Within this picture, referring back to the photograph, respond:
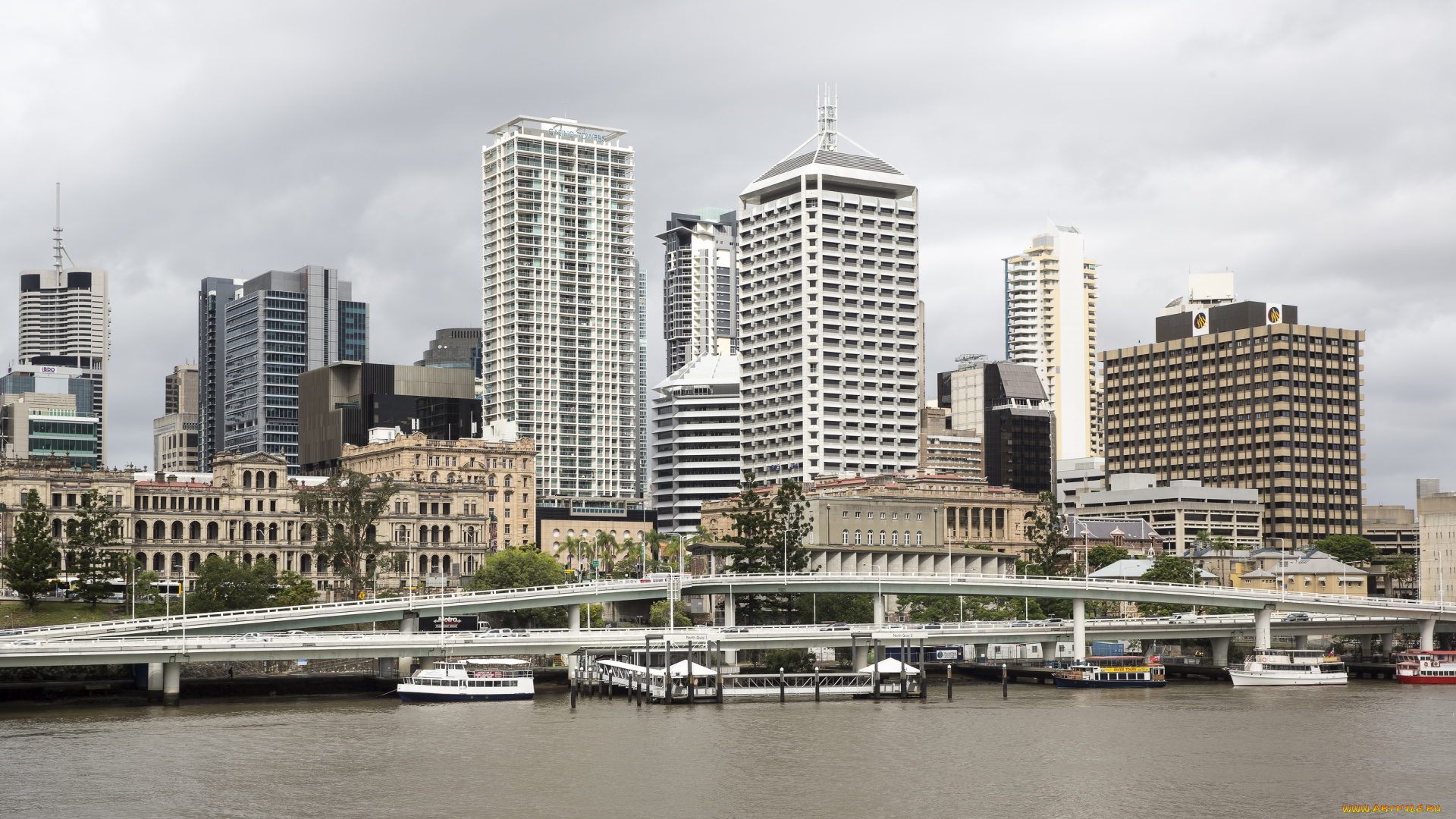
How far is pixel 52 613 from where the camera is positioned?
190 m

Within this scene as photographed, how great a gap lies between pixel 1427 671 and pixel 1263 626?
17.1 m

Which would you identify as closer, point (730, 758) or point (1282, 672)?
point (730, 758)

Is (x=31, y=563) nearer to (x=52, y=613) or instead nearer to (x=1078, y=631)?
(x=52, y=613)

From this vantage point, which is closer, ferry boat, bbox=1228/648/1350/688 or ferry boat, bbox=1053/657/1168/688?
ferry boat, bbox=1053/657/1168/688

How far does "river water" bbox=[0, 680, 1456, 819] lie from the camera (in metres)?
96.2

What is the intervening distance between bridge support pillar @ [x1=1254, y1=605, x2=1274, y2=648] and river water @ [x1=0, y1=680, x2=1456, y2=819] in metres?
36.6

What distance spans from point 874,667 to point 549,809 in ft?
236

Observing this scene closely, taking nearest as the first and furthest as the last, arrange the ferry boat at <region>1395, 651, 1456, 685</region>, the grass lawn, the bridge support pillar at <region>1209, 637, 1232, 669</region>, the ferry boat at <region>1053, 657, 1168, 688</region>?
the ferry boat at <region>1053, 657, 1168, 688</region> < the ferry boat at <region>1395, 651, 1456, 685</region> < the grass lawn < the bridge support pillar at <region>1209, 637, 1232, 669</region>

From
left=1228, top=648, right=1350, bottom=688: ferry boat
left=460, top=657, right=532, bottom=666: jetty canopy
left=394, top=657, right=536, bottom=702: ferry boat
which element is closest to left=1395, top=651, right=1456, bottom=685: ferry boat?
left=1228, top=648, right=1350, bottom=688: ferry boat

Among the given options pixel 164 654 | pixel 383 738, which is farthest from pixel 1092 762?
pixel 164 654

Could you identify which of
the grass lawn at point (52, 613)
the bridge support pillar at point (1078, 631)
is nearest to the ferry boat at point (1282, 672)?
the bridge support pillar at point (1078, 631)

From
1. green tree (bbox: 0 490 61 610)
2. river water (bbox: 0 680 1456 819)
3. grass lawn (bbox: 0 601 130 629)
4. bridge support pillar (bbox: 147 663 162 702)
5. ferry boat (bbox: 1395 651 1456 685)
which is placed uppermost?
green tree (bbox: 0 490 61 610)

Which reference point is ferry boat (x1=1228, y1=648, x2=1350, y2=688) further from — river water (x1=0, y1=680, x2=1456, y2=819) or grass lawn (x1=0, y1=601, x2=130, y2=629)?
grass lawn (x1=0, y1=601, x2=130, y2=629)

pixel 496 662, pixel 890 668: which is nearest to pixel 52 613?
pixel 496 662
